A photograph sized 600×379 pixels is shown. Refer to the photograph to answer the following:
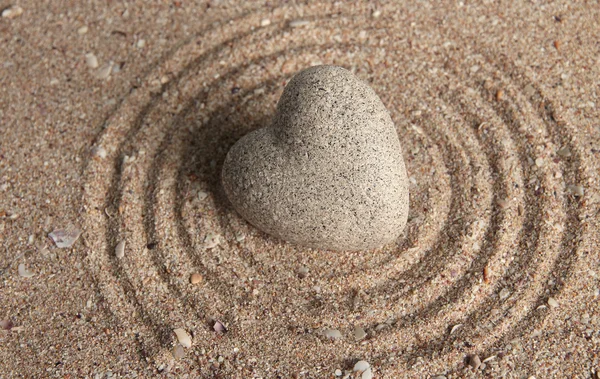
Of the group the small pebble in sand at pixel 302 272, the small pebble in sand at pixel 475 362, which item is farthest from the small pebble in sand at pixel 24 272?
the small pebble in sand at pixel 475 362

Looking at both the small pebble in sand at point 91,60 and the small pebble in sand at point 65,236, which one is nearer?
the small pebble in sand at point 65,236

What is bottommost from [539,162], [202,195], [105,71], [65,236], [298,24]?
[65,236]

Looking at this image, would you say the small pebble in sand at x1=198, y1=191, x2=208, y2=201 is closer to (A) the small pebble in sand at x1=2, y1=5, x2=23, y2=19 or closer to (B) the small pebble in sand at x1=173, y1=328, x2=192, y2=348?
(B) the small pebble in sand at x1=173, y1=328, x2=192, y2=348

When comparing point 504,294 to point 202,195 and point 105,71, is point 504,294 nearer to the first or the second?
point 202,195

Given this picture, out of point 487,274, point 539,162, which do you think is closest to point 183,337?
point 487,274

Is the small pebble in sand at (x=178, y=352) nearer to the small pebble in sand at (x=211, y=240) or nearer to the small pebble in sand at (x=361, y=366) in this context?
the small pebble in sand at (x=211, y=240)

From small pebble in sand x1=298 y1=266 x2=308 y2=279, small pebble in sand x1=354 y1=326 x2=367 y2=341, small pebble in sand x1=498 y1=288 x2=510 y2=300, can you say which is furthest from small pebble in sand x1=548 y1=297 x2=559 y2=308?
small pebble in sand x1=298 y1=266 x2=308 y2=279

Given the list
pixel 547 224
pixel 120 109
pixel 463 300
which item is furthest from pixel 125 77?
pixel 547 224
